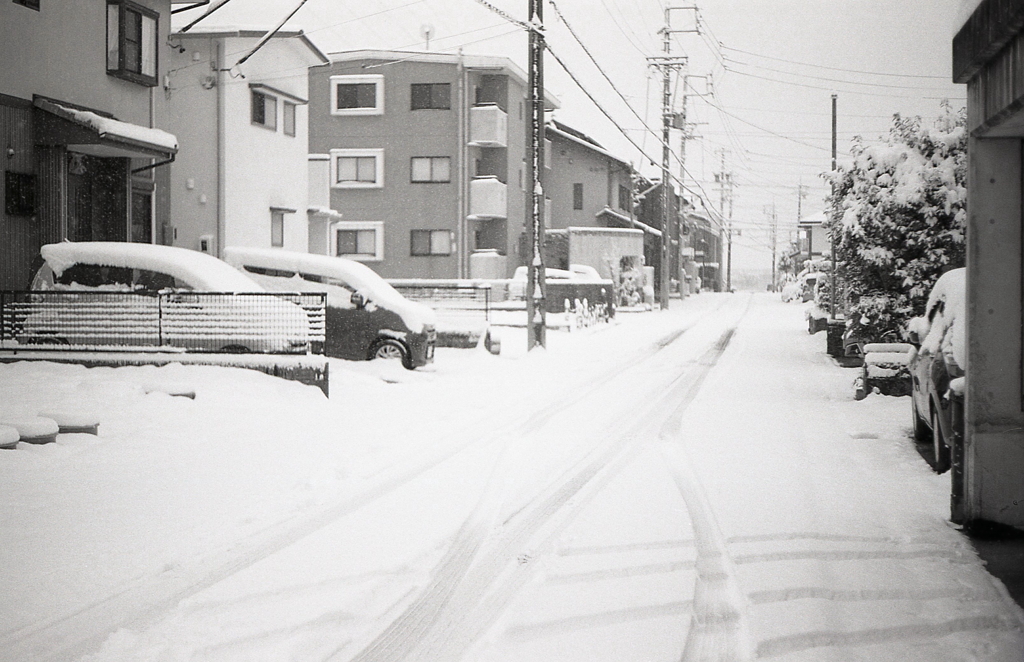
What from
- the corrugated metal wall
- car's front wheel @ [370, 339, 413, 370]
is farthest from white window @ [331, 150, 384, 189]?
car's front wheel @ [370, 339, 413, 370]

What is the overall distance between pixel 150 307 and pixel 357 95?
28.3 meters

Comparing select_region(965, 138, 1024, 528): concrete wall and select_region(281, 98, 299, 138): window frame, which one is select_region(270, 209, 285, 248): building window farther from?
select_region(965, 138, 1024, 528): concrete wall

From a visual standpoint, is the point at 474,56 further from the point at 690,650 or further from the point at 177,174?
the point at 690,650

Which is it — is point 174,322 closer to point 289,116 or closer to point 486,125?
point 289,116

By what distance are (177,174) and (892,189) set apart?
1670 centimetres

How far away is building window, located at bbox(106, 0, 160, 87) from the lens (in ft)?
65.9

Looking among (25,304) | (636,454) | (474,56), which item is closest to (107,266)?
(25,304)

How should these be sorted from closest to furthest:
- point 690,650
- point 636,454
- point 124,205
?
point 690,650
point 636,454
point 124,205

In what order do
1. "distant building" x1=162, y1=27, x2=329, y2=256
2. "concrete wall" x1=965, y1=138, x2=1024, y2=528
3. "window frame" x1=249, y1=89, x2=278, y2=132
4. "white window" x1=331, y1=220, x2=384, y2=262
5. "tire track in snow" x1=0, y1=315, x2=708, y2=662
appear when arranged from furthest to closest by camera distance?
"white window" x1=331, y1=220, x2=384, y2=262, "window frame" x1=249, y1=89, x2=278, y2=132, "distant building" x1=162, y1=27, x2=329, y2=256, "concrete wall" x1=965, y1=138, x2=1024, y2=528, "tire track in snow" x1=0, y1=315, x2=708, y2=662

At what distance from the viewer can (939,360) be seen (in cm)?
834

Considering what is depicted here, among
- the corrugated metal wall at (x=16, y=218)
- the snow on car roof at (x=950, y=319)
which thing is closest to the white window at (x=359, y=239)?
the corrugated metal wall at (x=16, y=218)

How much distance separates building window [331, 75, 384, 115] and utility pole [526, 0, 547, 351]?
19.6m

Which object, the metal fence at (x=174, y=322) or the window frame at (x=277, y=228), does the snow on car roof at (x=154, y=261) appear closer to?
the metal fence at (x=174, y=322)

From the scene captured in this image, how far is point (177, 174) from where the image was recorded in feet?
80.4
